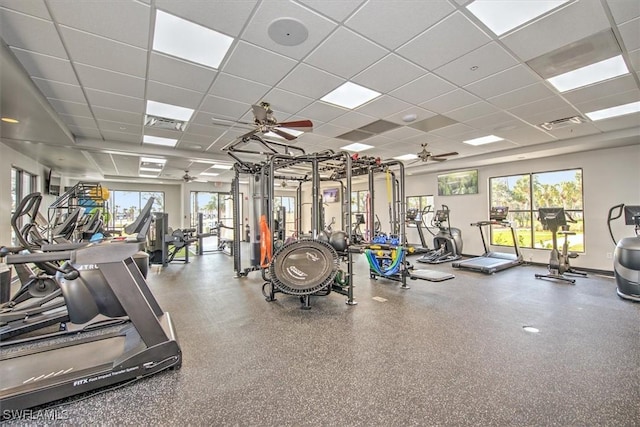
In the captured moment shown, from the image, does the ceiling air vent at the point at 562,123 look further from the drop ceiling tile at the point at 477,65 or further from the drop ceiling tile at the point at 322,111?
the drop ceiling tile at the point at 322,111

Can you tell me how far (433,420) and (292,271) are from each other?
2.53 meters

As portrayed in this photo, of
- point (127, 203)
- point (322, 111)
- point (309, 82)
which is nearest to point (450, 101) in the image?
point (322, 111)

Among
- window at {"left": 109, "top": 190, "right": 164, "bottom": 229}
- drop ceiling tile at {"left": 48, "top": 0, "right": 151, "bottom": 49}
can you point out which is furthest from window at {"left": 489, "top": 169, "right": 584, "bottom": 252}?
window at {"left": 109, "top": 190, "right": 164, "bottom": 229}

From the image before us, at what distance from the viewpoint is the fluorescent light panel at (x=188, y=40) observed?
2.46 metres

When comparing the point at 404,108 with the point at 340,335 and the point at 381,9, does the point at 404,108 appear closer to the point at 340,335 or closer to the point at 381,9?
the point at 381,9

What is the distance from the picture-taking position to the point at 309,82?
3529mm

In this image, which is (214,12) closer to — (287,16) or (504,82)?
(287,16)

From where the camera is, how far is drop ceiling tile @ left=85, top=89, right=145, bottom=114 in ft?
12.2

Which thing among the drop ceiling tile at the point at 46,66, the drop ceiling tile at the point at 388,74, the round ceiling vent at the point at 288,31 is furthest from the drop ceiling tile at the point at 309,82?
the drop ceiling tile at the point at 46,66

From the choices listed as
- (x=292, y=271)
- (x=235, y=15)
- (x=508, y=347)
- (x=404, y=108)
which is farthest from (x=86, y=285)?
(x=404, y=108)

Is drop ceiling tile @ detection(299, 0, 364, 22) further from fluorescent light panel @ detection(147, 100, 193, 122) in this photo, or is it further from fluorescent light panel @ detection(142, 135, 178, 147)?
fluorescent light panel @ detection(142, 135, 178, 147)

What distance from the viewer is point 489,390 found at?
6.81 feet

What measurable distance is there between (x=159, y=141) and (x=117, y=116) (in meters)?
1.63

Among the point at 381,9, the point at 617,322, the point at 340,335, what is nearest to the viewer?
the point at 381,9
